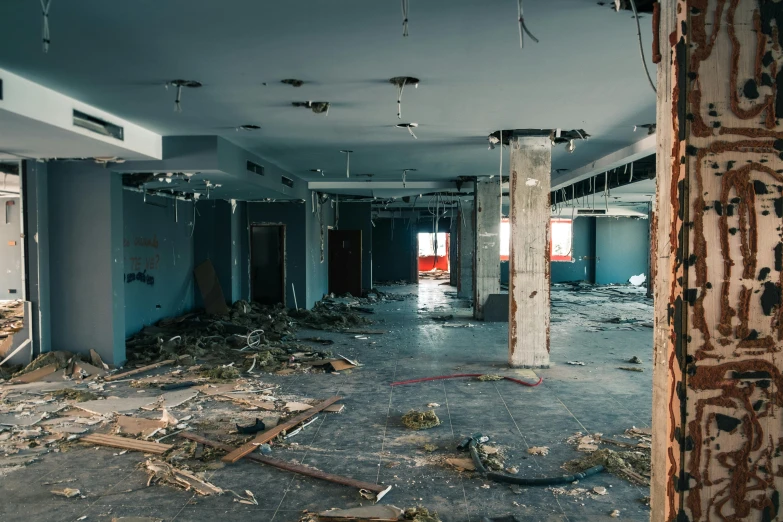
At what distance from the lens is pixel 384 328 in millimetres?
10117

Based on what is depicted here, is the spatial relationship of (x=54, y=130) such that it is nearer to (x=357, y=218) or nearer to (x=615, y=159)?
(x=615, y=159)

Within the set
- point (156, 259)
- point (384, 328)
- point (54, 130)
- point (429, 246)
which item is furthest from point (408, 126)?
point (429, 246)

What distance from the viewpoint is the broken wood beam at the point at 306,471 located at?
337cm

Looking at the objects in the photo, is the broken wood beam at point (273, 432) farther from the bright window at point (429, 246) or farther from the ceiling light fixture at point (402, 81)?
the bright window at point (429, 246)

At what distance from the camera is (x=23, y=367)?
21.0ft

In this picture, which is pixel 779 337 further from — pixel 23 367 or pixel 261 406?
pixel 23 367

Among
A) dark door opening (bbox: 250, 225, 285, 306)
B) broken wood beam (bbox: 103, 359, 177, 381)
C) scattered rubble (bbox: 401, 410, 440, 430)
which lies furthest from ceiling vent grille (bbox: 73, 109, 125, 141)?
dark door opening (bbox: 250, 225, 285, 306)

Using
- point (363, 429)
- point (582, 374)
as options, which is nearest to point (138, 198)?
point (363, 429)

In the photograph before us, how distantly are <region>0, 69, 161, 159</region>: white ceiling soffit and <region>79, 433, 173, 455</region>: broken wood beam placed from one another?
2647 millimetres

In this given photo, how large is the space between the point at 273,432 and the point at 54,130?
3360 mm

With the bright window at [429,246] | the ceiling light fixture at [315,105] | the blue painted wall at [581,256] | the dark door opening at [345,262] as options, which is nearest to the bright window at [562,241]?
the blue painted wall at [581,256]

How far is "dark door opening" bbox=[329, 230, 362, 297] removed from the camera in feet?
51.6

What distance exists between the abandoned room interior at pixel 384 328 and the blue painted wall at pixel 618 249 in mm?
11703

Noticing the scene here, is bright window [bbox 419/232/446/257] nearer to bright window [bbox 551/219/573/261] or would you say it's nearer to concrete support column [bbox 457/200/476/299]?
bright window [bbox 551/219/573/261]
